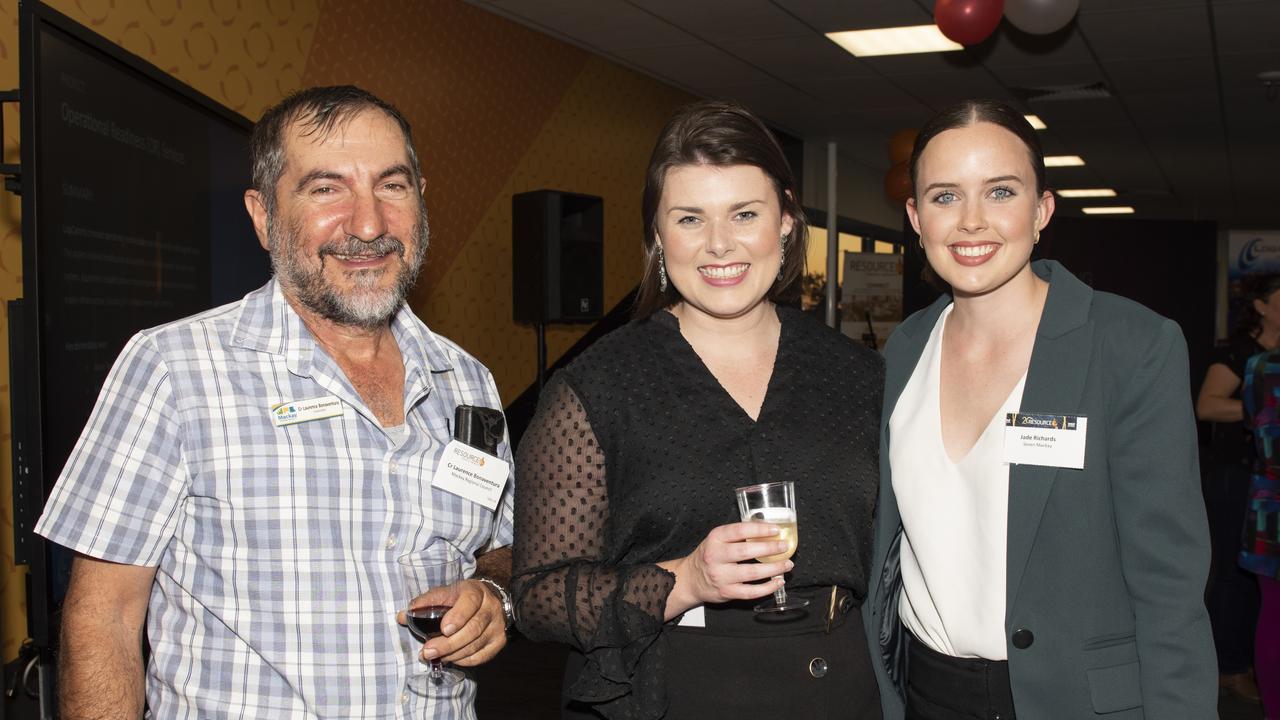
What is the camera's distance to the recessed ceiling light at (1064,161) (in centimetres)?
1264

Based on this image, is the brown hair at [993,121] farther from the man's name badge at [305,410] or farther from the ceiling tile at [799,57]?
the ceiling tile at [799,57]

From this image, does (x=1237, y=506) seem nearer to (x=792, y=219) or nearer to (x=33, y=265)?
(x=792, y=219)

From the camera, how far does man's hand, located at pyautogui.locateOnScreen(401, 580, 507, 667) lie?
1.72m

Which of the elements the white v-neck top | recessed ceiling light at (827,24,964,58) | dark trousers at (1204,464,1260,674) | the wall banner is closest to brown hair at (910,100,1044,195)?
the white v-neck top

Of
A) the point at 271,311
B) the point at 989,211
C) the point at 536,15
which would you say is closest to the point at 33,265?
the point at 271,311

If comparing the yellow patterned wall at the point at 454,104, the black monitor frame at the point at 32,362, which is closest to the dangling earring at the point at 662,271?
the black monitor frame at the point at 32,362

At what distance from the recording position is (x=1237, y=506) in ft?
17.0

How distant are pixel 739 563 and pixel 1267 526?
3.53m

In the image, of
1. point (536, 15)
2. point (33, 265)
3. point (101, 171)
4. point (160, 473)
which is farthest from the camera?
point (536, 15)

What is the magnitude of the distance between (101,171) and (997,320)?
191 cm

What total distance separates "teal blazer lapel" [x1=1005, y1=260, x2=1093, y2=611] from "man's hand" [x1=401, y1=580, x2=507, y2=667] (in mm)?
917

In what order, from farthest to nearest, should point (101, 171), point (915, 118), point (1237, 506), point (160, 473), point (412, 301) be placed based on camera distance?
point (915, 118)
point (412, 301)
point (1237, 506)
point (101, 171)
point (160, 473)

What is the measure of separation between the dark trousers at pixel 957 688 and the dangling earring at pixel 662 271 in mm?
862

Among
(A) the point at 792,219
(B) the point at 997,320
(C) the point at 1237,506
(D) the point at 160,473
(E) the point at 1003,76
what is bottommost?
(C) the point at 1237,506
